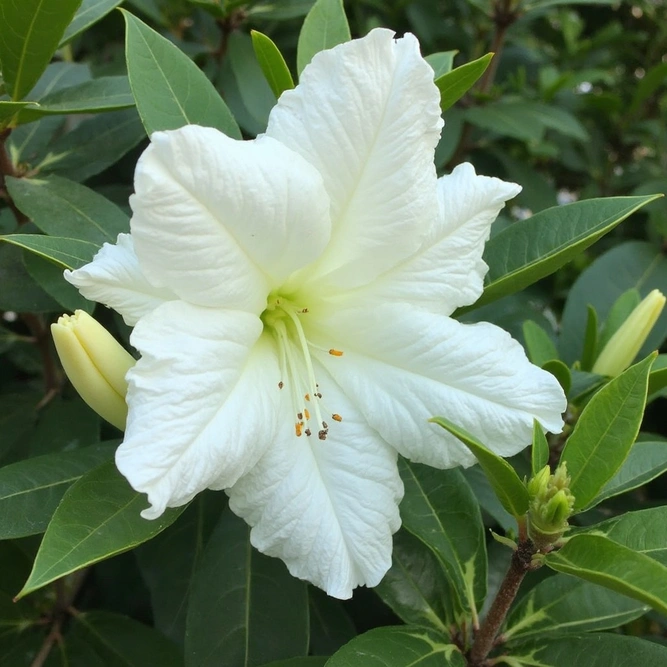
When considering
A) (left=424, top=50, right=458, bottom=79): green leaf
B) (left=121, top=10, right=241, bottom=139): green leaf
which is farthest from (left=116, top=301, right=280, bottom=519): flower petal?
(left=424, top=50, right=458, bottom=79): green leaf

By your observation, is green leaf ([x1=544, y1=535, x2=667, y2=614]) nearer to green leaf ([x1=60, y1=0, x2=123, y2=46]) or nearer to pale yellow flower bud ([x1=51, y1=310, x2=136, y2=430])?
pale yellow flower bud ([x1=51, y1=310, x2=136, y2=430])

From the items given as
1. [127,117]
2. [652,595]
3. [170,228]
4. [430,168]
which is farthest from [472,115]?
[652,595]

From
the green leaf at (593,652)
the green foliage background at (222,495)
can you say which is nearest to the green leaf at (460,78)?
the green foliage background at (222,495)

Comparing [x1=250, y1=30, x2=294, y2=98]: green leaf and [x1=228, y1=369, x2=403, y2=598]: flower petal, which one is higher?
[x1=250, y1=30, x2=294, y2=98]: green leaf

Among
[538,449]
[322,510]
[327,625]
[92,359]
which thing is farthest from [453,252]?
[327,625]

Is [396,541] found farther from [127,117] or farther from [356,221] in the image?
[127,117]

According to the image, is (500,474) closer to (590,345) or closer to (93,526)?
(93,526)
